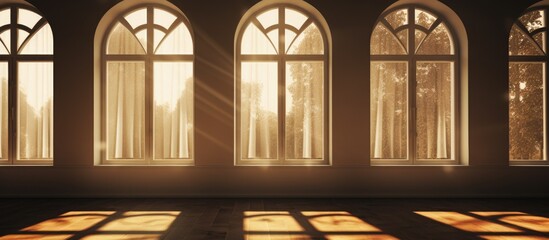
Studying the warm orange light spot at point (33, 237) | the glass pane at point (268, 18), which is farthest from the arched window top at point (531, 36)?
the warm orange light spot at point (33, 237)

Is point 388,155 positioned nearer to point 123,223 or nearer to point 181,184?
point 181,184

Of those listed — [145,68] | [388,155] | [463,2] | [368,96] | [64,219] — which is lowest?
[64,219]

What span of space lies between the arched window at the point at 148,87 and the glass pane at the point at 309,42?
1.60m

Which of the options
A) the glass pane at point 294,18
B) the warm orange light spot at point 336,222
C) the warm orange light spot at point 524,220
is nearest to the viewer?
the warm orange light spot at point 336,222

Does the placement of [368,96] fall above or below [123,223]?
above

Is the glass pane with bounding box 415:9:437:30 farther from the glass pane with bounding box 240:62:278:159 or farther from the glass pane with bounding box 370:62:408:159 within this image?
the glass pane with bounding box 240:62:278:159

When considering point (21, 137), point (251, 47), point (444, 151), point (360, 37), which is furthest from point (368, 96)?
point (21, 137)

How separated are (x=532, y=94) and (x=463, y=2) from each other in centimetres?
178

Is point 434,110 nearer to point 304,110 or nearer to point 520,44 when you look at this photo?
point 520,44

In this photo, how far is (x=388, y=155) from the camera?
22.6ft

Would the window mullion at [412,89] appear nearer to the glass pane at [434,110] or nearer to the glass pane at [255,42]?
the glass pane at [434,110]

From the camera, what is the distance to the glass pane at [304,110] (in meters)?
6.88

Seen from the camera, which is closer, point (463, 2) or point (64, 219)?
point (64, 219)

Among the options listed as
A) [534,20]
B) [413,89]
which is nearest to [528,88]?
[534,20]
